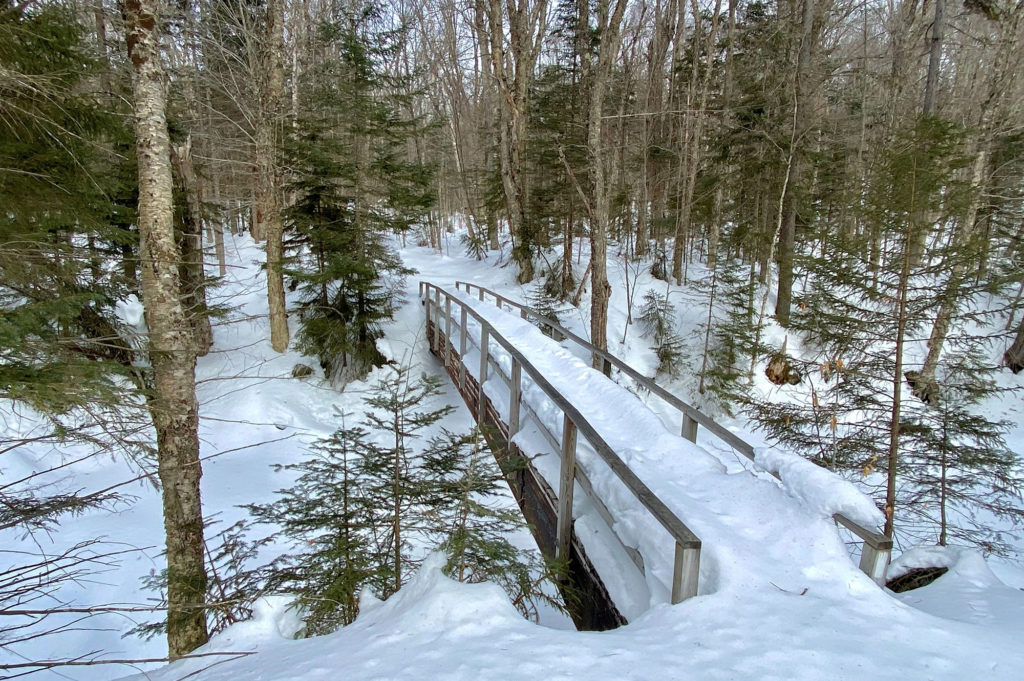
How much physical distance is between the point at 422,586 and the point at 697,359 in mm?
12235

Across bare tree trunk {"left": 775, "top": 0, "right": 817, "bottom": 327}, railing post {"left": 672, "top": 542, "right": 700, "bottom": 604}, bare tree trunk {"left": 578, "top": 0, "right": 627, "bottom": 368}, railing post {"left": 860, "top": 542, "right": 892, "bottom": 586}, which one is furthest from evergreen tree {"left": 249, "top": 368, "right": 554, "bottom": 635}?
bare tree trunk {"left": 775, "top": 0, "right": 817, "bottom": 327}

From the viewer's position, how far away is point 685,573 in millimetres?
2203

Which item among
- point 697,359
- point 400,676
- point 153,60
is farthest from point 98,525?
point 697,359

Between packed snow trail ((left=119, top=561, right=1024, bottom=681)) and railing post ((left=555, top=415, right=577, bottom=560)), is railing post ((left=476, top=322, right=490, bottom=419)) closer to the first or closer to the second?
railing post ((left=555, top=415, right=577, bottom=560))

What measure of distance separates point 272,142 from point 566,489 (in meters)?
10.4

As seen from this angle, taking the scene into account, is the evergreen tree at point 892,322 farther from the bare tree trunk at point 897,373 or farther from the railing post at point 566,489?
the railing post at point 566,489

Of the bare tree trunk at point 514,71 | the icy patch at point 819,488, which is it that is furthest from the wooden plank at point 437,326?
the icy patch at point 819,488

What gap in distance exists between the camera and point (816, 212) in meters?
14.3

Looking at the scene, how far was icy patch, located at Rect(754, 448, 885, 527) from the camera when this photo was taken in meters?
2.56

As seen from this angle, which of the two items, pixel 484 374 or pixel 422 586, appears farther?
pixel 484 374

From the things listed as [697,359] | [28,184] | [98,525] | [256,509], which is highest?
[28,184]

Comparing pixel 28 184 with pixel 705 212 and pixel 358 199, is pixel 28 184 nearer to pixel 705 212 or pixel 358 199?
pixel 358 199

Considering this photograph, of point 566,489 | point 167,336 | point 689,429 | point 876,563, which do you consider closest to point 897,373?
point 689,429

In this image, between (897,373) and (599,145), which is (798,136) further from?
(897,373)
